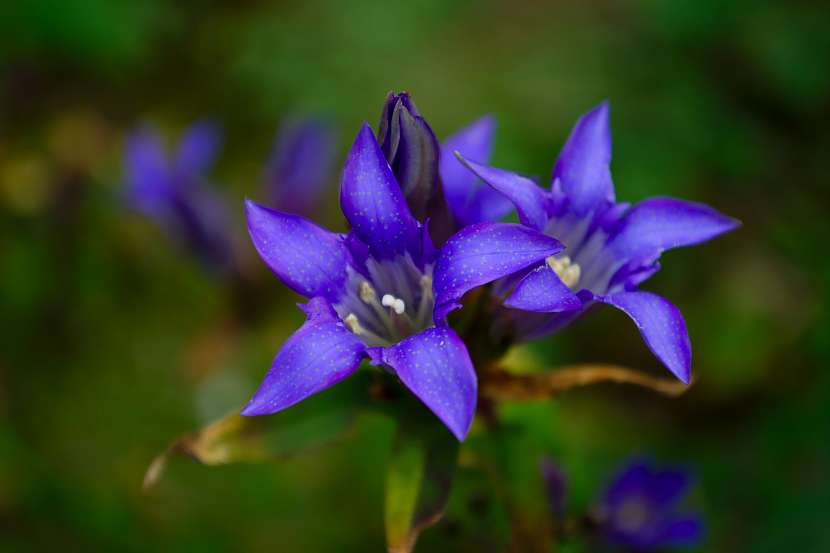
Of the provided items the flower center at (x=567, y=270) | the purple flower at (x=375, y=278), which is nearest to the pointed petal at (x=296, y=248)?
the purple flower at (x=375, y=278)

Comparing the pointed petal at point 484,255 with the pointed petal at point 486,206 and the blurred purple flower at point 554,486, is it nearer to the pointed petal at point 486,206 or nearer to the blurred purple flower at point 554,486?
the pointed petal at point 486,206

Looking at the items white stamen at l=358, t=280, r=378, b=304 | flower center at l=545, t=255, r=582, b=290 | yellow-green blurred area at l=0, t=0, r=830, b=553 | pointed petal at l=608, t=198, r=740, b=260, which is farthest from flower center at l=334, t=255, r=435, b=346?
yellow-green blurred area at l=0, t=0, r=830, b=553

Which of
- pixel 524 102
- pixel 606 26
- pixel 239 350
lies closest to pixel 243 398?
pixel 239 350

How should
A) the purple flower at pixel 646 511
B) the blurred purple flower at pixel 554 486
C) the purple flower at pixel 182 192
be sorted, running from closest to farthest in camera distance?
the blurred purple flower at pixel 554 486
the purple flower at pixel 646 511
the purple flower at pixel 182 192

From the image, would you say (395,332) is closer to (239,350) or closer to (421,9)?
(239,350)

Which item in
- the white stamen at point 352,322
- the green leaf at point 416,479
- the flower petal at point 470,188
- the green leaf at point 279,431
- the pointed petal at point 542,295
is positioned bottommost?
the green leaf at point 416,479

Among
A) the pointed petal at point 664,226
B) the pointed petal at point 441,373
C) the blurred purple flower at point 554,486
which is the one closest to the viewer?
the pointed petal at point 441,373

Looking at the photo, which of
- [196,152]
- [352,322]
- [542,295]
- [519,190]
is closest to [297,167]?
[196,152]
